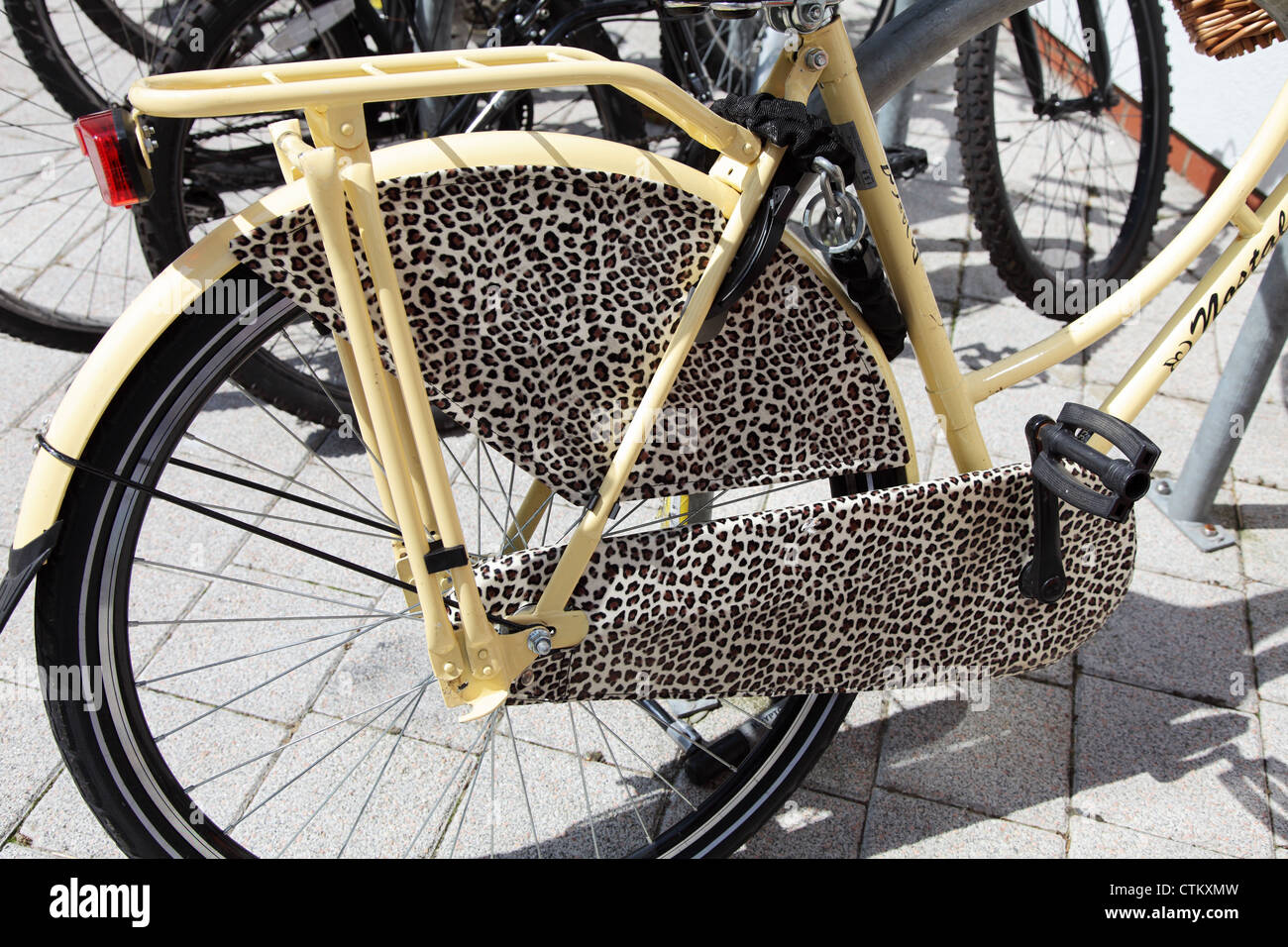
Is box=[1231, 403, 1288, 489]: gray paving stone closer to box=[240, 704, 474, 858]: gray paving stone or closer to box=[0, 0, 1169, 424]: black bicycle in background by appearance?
box=[0, 0, 1169, 424]: black bicycle in background

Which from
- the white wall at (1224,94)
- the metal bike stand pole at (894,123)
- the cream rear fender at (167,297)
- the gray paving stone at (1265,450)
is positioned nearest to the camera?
the cream rear fender at (167,297)

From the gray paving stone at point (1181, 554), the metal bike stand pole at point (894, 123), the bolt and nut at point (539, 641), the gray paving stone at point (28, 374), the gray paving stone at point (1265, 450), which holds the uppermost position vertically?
the metal bike stand pole at point (894, 123)

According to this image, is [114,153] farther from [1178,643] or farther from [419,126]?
[1178,643]

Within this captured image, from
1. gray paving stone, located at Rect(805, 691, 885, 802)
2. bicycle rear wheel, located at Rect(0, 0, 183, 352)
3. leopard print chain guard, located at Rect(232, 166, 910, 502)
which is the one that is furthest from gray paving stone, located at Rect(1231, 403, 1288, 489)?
bicycle rear wheel, located at Rect(0, 0, 183, 352)

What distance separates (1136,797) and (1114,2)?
3.30 m

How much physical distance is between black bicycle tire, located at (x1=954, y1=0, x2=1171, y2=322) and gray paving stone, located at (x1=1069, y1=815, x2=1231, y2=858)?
1.65 m

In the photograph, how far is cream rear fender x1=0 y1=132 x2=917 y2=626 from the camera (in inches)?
53.0

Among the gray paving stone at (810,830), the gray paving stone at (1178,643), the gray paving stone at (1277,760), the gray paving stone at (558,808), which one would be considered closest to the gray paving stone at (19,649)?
the gray paving stone at (558,808)

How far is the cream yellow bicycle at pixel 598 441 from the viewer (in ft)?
4.50

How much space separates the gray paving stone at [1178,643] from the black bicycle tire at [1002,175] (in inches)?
39.7

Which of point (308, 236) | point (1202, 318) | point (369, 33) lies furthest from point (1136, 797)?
point (369, 33)

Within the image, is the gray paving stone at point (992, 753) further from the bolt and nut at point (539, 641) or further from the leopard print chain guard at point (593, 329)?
the bolt and nut at point (539, 641)
